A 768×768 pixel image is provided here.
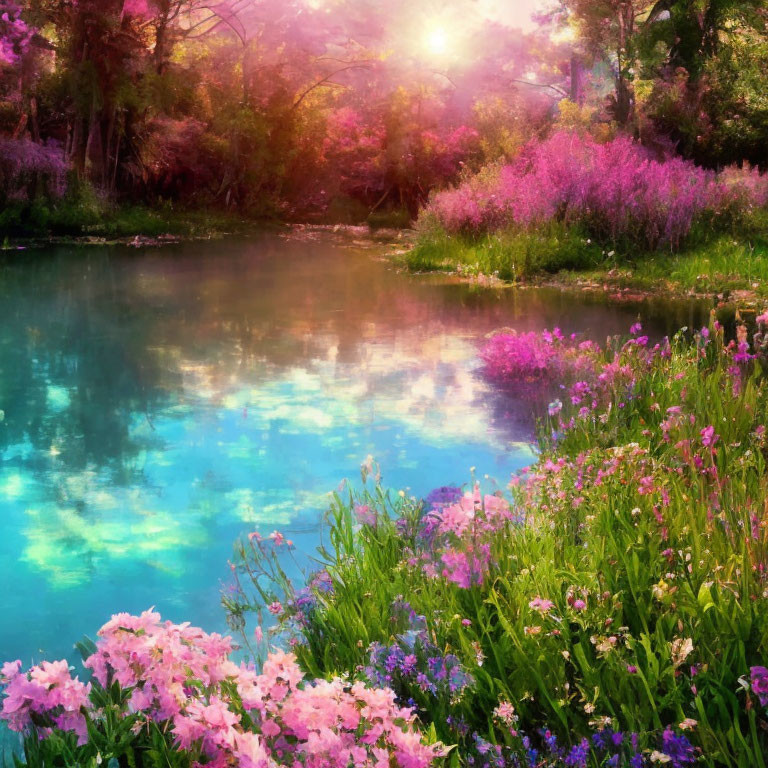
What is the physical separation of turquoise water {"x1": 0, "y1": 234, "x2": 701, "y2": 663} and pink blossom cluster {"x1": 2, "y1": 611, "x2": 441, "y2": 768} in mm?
1447

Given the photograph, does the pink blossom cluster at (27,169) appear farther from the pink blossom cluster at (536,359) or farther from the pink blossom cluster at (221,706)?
the pink blossom cluster at (221,706)

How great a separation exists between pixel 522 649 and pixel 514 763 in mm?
416

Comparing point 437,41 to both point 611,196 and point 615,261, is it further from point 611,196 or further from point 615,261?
point 615,261

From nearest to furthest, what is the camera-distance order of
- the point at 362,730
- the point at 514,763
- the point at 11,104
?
the point at 362,730
the point at 514,763
the point at 11,104

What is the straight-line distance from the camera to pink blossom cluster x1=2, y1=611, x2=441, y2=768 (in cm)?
186

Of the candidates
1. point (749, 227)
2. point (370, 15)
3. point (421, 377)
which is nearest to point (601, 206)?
point (749, 227)

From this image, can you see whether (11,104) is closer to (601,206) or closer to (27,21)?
(27,21)

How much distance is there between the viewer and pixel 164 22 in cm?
2464

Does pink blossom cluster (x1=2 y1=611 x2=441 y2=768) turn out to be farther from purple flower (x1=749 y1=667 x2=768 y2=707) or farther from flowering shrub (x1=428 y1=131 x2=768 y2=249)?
flowering shrub (x1=428 y1=131 x2=768 y2=249)

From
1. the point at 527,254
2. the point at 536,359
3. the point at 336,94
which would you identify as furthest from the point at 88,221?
the point at 336,94

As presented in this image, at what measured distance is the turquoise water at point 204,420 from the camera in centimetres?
417

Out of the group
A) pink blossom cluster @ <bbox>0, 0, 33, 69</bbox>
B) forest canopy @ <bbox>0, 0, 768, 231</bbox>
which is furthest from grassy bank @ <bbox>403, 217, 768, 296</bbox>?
pink blossom cluster @ <bbox>0, 0, 33, 69</bbox>

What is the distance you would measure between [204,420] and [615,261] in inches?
369

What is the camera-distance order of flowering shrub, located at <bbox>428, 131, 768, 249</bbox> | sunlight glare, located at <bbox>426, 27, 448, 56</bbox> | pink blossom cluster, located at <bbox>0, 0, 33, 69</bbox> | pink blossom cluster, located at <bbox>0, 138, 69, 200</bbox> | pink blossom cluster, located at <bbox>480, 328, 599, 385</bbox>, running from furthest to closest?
1. sunlight glare, located at <bbox>426, 27, 448, 56</bbox>
2. pink blossom cluster, located at <bbox>0, 138, 69, 200</bbox>
3. pink blossom cluster, located at <bbox>0, 0, 33, 69</bbox>
4. flowering shrub, located at <bbox>428, 131, 768, 249</bbox>
5. pink blossom cluster, located at <bbox>480, 328, 599, 385</bbox>
